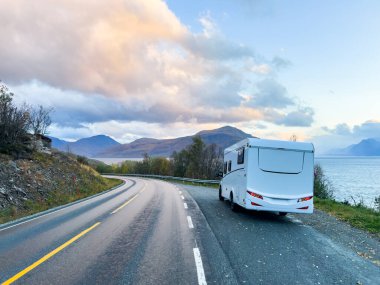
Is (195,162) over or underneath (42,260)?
over

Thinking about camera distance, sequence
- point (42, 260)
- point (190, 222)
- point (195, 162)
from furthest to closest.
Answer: point (195, 162)
point (190, 222)
point (42, 260)

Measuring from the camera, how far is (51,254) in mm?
7191

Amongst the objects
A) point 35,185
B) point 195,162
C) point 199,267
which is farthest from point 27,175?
point 195,162

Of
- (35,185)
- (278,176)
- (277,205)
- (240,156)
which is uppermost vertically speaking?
(240,156)

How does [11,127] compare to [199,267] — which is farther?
[11,127]

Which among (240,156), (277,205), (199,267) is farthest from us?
(240,156)

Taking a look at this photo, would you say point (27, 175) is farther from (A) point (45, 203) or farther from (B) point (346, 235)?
(B) point (346, 235)

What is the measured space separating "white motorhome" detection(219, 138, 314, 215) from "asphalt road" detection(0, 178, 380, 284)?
2.60 ft

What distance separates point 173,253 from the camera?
736 centimetres

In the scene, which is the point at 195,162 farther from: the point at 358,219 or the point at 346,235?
the point at 346,235

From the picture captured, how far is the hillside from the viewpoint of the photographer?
14502 mm

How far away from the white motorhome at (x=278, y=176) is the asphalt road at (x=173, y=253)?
2.60ft

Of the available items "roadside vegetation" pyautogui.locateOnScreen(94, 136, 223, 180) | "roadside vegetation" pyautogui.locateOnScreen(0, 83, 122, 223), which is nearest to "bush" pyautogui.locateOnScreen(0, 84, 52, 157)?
"roadside vegetation" pyautogui.locateOnScreen(0, 83, 122, 223)

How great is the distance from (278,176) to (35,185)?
44.8 ft
